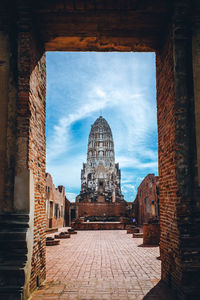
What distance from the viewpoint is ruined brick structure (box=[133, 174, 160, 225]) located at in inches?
819

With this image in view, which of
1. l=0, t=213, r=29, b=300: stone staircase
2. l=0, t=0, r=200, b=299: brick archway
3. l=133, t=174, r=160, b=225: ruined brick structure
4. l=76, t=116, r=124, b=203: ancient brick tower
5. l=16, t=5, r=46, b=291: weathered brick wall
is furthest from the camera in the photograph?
l=76, t=116, r=124, b=203: ancient brick tower

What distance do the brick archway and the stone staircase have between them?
16mm

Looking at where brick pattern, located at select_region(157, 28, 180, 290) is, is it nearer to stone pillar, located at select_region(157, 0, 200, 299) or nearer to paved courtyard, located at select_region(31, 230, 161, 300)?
stone pillar, located at select_region(157, 0, 200, 299)

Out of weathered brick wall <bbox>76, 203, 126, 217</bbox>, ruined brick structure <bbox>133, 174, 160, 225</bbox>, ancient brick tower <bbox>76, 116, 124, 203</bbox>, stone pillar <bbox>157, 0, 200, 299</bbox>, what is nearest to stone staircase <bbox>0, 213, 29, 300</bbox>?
stone pillar <bbox>157, 0, 200, 299</bbox>

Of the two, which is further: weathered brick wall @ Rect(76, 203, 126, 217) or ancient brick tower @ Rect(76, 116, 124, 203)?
ancient brick tower @ Rect(76, 116, 124, 203)

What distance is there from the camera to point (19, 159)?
4.85 meters

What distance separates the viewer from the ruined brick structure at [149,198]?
20.8 meters

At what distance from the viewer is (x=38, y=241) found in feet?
17.6

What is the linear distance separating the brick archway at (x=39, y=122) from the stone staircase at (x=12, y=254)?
0.6 inches

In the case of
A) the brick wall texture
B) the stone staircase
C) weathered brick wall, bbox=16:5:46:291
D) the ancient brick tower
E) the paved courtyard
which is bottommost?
the brick wall texture

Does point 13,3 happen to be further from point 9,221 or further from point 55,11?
point 9,221

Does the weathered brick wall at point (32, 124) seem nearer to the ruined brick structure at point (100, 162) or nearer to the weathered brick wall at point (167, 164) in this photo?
the weathered brick wall at point (167, 164)

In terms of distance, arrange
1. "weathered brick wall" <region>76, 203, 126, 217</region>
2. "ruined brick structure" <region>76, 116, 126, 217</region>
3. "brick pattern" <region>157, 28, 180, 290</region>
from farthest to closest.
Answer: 1. "ruined brick structure" <region>76, 116, 126, 217</region>
2. "weathered brick wall" <region>76, 203, 126, 217</region>
3. "brick pattern" <region>157, 28, 180, 290</region>

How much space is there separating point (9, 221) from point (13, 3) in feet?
14.1
